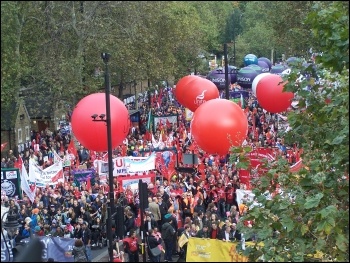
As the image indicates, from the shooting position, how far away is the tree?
9812 millimetres

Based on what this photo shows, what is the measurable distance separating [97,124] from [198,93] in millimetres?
14608

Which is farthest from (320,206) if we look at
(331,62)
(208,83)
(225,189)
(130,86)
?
(130,86)

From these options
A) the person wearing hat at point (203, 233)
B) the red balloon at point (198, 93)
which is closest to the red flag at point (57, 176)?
the person wearing hat at point (203, 233)

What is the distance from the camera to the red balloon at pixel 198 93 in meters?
30.5

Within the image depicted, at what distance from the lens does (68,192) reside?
21.0 meters

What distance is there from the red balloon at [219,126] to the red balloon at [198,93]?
11900mm

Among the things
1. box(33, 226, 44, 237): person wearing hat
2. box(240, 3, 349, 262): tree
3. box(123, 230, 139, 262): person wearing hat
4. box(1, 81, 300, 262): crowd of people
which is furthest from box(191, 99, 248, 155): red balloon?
box(240, 3, 349, 262): tree

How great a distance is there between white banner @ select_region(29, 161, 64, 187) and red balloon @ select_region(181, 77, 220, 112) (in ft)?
33.6

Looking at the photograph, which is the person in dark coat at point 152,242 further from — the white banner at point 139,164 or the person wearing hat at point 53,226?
the white banner at point 139,164

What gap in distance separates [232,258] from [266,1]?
Result: 4.97 meters

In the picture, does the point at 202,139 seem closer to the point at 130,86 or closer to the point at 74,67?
the point at 74,67

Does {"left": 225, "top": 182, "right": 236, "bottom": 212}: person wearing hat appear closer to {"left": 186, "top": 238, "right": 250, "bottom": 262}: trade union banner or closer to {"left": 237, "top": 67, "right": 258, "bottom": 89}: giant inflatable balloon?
{"left": 186, "top": 238, "right": 250, "bottom": 262}: trade union banner

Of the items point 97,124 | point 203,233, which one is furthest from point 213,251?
point 97,124

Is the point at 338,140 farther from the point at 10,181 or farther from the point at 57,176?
the point at 57,176
